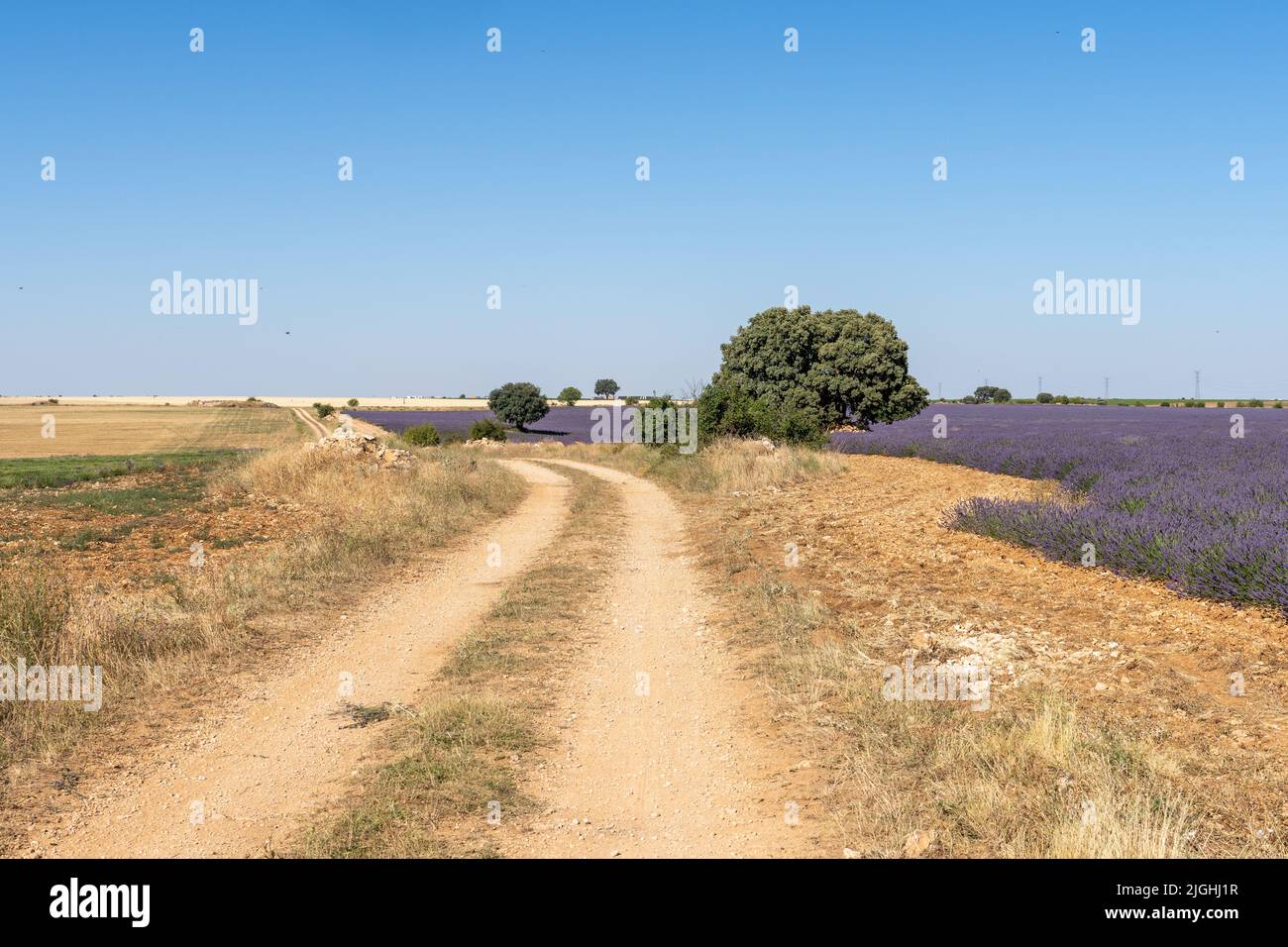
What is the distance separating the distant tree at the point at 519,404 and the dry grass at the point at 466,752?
67144 mm

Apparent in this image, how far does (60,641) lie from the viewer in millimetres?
7684

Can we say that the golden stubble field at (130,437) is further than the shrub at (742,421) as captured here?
Yes

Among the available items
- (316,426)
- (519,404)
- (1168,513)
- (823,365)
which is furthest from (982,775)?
(316,426)

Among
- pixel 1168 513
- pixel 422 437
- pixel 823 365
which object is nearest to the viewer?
pixel 1168 513

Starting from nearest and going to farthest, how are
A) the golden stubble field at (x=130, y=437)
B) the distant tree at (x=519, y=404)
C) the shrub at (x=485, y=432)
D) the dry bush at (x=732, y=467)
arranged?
the dry bush at (x=732, y=467), the golden stubble field at (x=130, y=437), the shrub at (x=485, y=432), the distant tree at (x=519, y=404)

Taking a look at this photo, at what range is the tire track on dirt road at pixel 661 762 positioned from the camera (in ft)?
15.5

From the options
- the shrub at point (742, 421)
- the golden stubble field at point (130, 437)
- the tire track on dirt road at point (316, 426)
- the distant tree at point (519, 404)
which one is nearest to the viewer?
the shrub at point (742, 421)

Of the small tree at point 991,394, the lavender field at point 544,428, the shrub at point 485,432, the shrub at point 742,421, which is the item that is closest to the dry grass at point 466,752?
the shrub at point 742,421

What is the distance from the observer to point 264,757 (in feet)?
19.7

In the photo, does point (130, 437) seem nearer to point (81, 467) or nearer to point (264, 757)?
point (81, 467)

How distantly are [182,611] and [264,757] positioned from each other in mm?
4434

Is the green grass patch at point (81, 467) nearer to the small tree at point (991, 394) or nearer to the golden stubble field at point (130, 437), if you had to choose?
the golden stubble field at point (130, 437)
